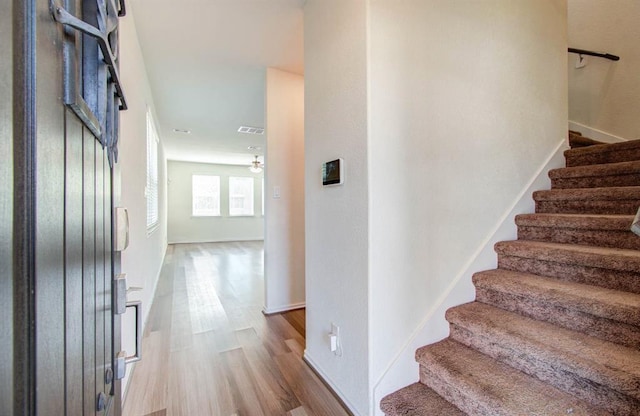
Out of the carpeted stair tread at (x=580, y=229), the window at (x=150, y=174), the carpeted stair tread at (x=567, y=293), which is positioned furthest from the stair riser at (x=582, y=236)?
the window at (x=150, y=174)

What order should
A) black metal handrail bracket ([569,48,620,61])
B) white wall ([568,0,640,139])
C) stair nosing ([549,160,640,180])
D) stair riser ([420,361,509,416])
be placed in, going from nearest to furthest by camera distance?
stair riser ([420,361,509,416])
stair nosing ([549,160,640,180])
white wall ([568,0,640,139])
black metal handrail bracket ([569,48,620,61])

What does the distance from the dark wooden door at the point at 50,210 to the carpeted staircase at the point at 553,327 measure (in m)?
1.38

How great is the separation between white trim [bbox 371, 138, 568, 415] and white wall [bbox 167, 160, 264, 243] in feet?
28.1

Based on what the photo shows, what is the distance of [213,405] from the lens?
1558 millimetres

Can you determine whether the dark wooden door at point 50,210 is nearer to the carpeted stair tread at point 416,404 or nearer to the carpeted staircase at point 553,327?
the carpeted stair tread at point 416,404

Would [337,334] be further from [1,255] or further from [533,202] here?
[533,202]

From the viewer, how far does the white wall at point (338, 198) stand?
1418 millimetres

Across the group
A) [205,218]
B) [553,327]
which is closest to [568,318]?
[553,327]

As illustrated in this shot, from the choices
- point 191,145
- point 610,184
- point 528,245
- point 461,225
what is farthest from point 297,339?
point 191,145

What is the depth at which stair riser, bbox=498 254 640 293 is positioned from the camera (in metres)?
1.32

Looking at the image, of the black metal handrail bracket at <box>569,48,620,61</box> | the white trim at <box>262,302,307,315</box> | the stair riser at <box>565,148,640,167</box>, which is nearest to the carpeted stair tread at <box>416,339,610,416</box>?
the white trim at <box>262,302,307,315</box>

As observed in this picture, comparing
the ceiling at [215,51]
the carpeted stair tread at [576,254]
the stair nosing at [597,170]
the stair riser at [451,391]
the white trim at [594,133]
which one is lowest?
the stair riser at [451,391]

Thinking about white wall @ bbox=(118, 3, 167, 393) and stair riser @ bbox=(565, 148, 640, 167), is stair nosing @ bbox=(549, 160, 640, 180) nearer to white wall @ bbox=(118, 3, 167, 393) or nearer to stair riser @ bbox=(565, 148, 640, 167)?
stair riser @ bbox=(565, 148, 640, 167)

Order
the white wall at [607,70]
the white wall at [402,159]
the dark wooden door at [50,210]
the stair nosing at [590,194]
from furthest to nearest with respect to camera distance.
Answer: the white wall at [607,70] → the stair nosing at [590,194] → the white wall at [402,159] → the dark wooden door at [50,210]
